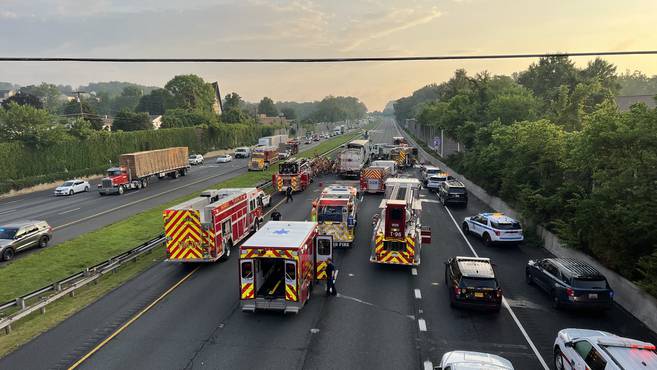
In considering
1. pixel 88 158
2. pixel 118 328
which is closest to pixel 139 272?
pixel 118 328

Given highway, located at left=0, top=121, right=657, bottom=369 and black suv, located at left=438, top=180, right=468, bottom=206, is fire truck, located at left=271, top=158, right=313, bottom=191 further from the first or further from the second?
highway, located at left=0, top=121, right=657, bottom=369

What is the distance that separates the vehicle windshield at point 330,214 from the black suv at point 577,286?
11601mm

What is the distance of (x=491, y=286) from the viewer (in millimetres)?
16891

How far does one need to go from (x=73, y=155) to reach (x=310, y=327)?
5860cm

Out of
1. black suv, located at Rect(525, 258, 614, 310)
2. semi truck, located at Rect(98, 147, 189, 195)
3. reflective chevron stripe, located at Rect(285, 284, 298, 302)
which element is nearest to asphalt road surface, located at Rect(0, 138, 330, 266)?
semi truck, located at Rect(98, 147, 189, 195)

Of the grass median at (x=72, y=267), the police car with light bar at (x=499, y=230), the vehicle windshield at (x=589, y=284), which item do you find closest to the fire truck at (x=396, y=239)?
the police car with light bar at (x=499, y=230)

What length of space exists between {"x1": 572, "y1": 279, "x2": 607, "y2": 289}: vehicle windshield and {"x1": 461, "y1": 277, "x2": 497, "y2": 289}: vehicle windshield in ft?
10.4

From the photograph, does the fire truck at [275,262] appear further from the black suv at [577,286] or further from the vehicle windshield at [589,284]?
the vehicle windshield at [589,284]

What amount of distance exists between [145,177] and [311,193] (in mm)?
21257

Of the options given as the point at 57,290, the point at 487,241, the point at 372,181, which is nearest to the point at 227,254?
the point at 57,290

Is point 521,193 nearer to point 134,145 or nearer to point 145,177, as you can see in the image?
point 145,177

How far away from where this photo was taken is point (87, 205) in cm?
4106

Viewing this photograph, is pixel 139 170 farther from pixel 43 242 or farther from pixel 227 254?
pixel 227 254

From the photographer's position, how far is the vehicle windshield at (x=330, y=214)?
84.5ft
